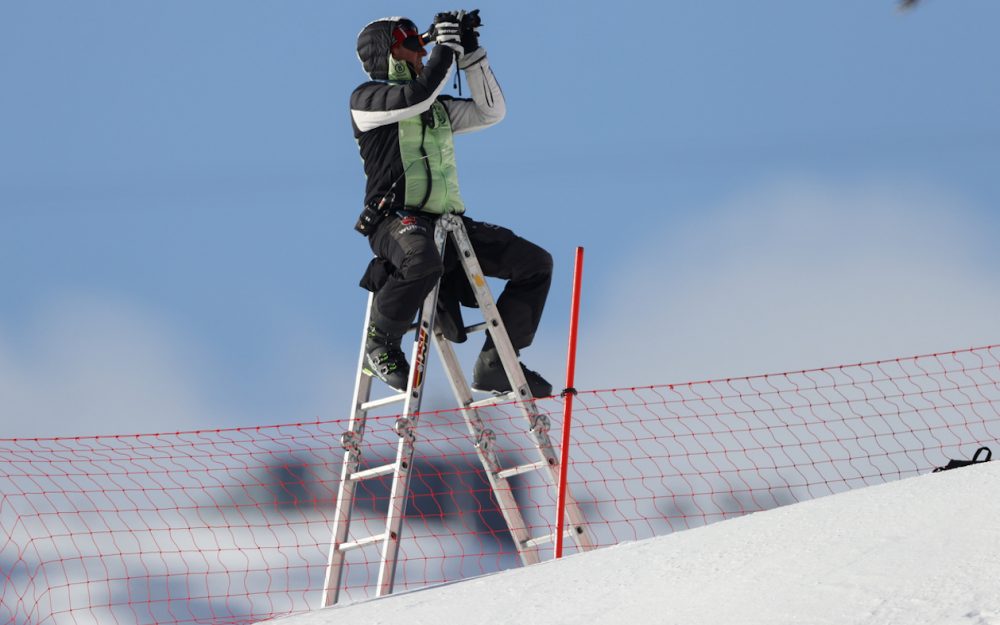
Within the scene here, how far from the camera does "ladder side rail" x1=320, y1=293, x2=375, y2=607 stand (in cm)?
805

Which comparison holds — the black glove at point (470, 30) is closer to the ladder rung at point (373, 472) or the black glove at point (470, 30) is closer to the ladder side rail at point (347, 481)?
the ladder side rail at point (347, 481)

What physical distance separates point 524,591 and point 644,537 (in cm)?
118

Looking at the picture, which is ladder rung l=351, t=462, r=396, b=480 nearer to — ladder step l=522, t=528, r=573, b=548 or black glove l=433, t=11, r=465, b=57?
ladder step l=522, t=528, r=573, b=548

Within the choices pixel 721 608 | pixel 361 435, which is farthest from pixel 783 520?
pixel 361 435

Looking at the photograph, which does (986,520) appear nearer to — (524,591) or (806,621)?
(806,621)

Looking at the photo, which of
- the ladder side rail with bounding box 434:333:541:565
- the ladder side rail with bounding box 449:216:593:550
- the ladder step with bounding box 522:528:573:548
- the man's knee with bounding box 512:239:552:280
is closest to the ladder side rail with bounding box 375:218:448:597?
the ladder side rail with bounding box 449:216:593:550

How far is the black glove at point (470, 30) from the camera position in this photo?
831 cm

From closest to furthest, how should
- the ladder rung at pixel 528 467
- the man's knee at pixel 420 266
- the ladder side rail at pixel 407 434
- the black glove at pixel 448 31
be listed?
the ladder side rail at pixel 407 434, the man's knee at pixel 420 266, the black glove at pixel 448 31, the ladder rung at pixel 528 467

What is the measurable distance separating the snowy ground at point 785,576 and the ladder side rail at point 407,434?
93 cm

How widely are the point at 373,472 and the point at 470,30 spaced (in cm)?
249

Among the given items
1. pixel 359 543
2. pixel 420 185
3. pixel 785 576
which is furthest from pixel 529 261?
pixel 785 576

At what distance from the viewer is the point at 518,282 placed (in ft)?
28.2

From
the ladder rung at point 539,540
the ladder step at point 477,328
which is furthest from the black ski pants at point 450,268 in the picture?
the ladder rung at point 539,540

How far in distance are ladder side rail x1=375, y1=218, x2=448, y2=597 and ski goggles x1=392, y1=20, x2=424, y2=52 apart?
38.6 inches
